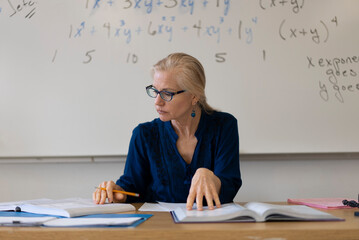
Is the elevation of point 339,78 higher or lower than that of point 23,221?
higher

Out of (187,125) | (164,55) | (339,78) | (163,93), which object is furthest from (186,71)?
Answer: (339,78)

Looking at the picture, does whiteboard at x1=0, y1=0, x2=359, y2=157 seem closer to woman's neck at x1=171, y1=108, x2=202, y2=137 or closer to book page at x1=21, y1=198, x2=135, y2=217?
woman's neck at x1=171, y1=108, x2=202, y2=137

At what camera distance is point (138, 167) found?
4.75ft

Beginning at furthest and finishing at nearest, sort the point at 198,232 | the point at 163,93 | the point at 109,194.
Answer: the point at 163,93 → the point at 109,194 → the point at 198,232

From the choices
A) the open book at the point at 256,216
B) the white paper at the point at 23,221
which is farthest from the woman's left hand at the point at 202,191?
the white paper at the point at 23,221

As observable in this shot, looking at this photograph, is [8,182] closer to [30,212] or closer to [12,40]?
[12,40]

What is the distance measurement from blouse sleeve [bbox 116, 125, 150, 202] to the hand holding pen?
6.9 inches

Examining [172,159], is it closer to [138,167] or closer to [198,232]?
[138,167]

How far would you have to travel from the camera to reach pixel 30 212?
A: 0.97 metres

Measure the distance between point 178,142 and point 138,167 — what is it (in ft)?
0.59

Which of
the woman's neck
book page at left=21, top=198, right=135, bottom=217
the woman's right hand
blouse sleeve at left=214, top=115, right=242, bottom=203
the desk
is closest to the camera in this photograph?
the desk

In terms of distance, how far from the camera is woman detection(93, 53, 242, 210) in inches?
52.8

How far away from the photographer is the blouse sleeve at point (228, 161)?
4.06ft

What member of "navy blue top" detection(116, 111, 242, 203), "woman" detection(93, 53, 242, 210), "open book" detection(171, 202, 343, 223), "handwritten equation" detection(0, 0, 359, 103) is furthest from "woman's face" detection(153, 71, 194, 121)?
"handwritten equation" detection(0, 0, 359, 103)
